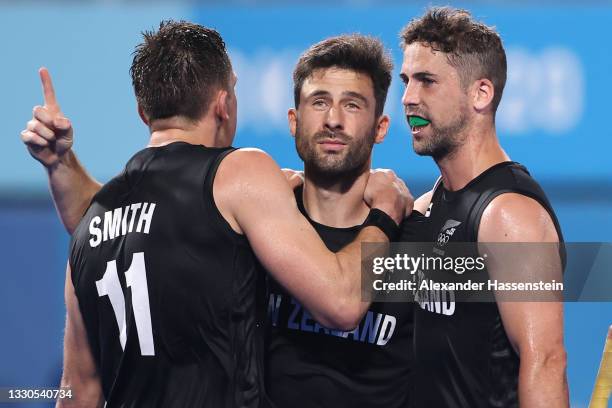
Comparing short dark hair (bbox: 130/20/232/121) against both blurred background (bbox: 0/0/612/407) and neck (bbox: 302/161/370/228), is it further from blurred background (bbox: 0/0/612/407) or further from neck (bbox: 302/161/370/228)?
blurred background (bbox: 0/0/612/407)

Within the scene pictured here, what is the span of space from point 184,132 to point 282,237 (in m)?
0.65

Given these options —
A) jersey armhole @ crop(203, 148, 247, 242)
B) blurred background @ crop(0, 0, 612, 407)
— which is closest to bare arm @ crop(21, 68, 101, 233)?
jersey armhole @ crop(203, 148, 247, 242)

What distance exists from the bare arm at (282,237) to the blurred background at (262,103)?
5010mm

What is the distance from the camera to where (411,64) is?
13.0 feet

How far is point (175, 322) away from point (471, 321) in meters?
1.25

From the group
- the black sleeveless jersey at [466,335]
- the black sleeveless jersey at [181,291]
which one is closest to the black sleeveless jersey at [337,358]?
the black sleeveless jersey at [466,335]

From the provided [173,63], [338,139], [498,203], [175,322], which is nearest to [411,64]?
[338,139]

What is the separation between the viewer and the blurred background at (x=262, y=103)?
27.1 ft

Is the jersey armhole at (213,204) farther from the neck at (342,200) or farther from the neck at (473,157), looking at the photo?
the neck at (473,157)

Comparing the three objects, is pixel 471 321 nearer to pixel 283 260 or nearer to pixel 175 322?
pixel 283 260

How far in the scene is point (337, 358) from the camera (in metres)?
4.01

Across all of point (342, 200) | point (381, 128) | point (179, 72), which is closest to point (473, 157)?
point (381, 128)

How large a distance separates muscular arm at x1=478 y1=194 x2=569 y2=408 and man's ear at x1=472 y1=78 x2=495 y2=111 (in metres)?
0.59

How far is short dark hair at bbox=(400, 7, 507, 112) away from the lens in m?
3.90
